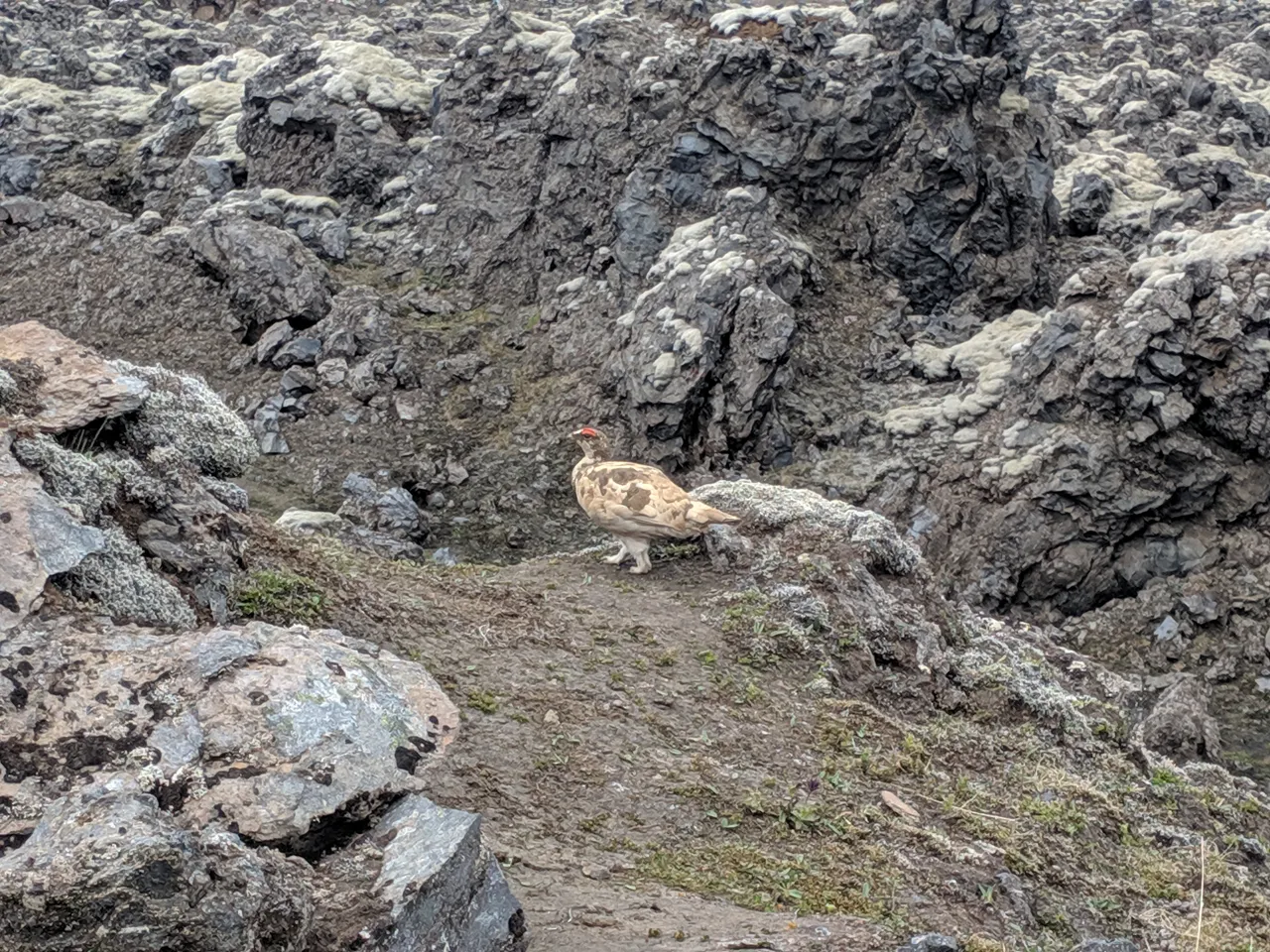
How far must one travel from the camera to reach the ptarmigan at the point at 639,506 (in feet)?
42.9

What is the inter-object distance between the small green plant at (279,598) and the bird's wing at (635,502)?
12.8 ft

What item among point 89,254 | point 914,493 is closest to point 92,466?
point 914,493

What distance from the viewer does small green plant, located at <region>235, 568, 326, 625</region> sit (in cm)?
930

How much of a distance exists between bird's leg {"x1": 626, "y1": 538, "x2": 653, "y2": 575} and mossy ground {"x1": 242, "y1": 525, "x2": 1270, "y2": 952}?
0.55m

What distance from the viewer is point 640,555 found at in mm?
13664

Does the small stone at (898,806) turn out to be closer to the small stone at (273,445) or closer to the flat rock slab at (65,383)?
the flat rock slab at (65,383)

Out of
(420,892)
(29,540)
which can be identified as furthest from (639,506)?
(420,892)

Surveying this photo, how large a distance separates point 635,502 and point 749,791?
14.8 ft

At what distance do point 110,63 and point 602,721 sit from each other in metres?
50.3

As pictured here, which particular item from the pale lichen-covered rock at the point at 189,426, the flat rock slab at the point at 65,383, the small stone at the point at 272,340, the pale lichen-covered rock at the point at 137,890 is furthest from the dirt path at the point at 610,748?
the small stone at the point at 272,340

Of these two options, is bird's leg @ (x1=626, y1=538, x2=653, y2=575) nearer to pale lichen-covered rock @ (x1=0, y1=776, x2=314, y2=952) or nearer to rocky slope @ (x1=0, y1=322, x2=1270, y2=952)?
rocky slope @ (x1=0, y1=322, x2=1270, y2=952)

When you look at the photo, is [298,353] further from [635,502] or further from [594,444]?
[635,502]

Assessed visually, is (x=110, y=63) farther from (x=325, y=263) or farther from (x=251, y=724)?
(x=251, y=724)

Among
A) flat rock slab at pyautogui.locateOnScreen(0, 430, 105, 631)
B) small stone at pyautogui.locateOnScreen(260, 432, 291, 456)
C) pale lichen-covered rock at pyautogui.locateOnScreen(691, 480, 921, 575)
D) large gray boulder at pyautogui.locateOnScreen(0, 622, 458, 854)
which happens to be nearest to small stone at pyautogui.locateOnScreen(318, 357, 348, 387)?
small stone at pyautogui.locateOnScreen(260, 432, 291, 456)
